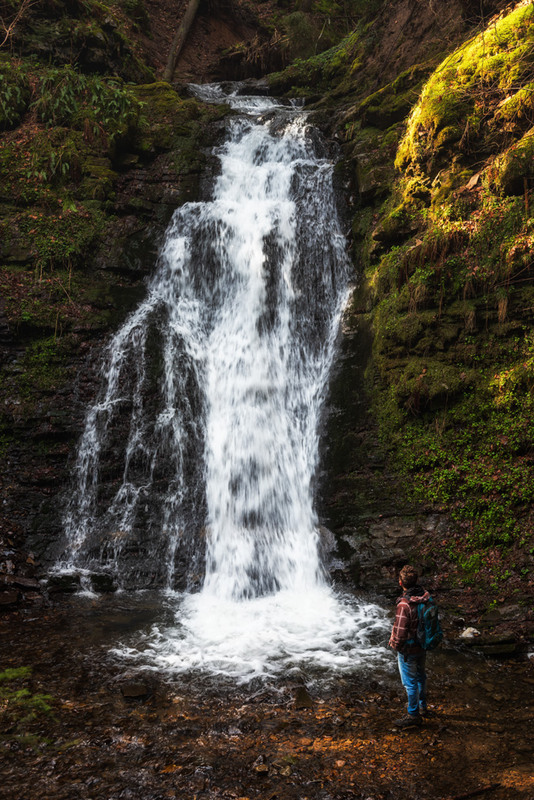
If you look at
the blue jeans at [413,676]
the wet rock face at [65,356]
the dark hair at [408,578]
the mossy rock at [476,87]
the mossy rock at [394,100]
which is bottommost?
the blue jeans at [413,676]

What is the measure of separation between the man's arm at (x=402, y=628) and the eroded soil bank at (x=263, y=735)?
78 centimetres

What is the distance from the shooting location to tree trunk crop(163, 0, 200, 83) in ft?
66.0

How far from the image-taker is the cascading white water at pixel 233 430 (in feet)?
22.2

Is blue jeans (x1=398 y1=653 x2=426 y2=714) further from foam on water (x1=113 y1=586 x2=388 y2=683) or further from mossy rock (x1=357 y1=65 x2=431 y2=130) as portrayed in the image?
mossy rock (x1=357 y1=65 x2=431 y2=130)

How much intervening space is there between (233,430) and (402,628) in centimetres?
616

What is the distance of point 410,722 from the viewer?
4.14 meters

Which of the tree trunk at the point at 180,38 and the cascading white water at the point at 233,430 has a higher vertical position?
the tree trunk at the point at 180,38

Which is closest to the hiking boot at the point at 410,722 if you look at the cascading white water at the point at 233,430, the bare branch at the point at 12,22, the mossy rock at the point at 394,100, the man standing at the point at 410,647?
the man standing at the point at 410,647

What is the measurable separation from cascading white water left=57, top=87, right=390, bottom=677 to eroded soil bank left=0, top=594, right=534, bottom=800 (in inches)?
27.3

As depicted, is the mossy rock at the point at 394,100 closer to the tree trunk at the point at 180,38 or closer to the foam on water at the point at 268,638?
the tree trunk at the point at 180,38

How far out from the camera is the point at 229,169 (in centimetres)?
1402

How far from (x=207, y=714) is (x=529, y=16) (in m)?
13.2

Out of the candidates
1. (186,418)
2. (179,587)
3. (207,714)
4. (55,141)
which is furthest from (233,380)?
(55,141)

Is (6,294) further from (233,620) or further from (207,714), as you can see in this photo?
(207,714)
